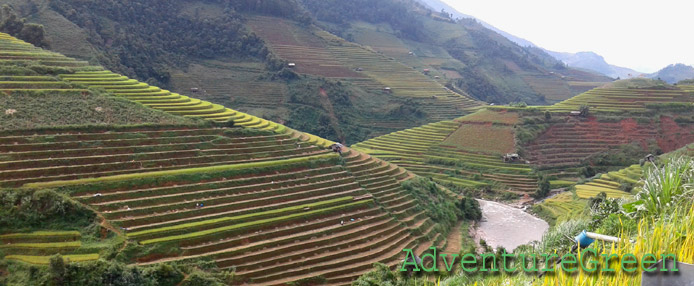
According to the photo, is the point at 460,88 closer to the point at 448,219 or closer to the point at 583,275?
the point at 448,219

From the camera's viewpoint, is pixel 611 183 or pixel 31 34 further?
pixel 611 183

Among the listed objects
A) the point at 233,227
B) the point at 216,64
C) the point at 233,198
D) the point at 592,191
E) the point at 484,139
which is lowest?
the point at 216,64

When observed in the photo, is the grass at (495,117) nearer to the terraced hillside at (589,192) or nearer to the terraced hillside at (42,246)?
the terraced hillside at (589,192)

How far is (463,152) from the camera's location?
55281mm

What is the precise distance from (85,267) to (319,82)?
181ft

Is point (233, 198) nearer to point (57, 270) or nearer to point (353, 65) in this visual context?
point (57, 270)

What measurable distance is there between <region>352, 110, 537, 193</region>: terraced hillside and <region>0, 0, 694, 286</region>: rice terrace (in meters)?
0.25

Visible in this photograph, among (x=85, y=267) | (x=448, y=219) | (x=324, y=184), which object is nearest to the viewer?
(x=85, y=267)

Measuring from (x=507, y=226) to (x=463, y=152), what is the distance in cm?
1698

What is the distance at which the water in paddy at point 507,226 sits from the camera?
3589 centimetres

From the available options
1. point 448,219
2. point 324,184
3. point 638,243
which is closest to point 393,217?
point 324,184

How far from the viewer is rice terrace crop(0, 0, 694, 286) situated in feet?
40.0

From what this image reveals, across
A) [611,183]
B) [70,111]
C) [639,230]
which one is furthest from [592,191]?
[639,230]

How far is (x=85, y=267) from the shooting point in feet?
60.0
